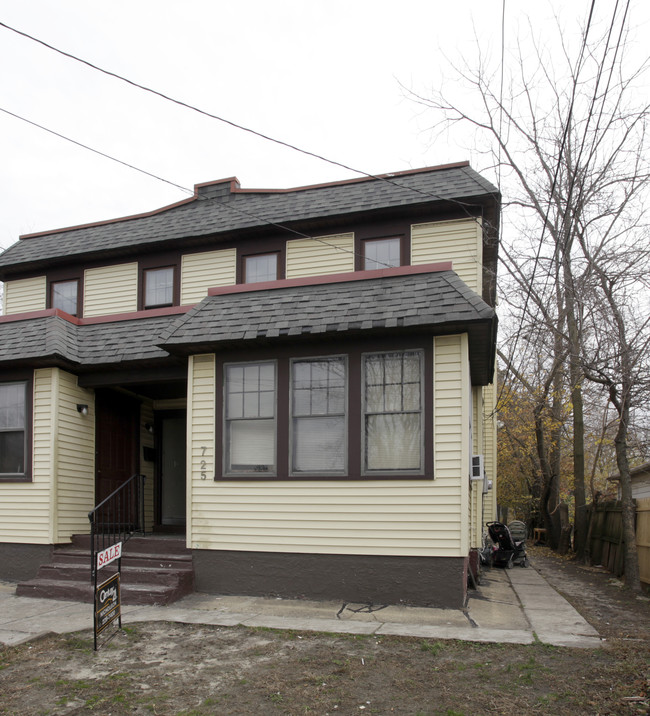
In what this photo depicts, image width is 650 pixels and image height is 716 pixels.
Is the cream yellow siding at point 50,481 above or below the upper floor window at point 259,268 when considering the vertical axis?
below

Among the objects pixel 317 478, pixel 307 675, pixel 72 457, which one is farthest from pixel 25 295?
pixel 307 675

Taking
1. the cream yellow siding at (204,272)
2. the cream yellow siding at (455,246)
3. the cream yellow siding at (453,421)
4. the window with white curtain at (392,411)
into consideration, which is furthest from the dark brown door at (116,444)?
the cream yellow siding at (455,246)

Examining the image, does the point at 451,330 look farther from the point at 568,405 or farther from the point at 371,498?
the point at 568,405

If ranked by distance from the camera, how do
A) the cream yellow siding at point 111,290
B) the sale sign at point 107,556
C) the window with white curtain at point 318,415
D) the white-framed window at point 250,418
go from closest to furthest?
the sale sign at point 107,556
the window with white curtain at point 318,415
the white-framed window at point 250,418
the cream yellow siding at point 111,290

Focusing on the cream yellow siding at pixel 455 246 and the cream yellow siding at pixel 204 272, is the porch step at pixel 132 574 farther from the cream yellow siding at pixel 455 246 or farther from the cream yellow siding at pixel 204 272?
the cream yellow siding at pixel 455 246

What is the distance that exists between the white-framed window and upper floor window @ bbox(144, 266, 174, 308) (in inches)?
142

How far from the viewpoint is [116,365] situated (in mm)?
9812

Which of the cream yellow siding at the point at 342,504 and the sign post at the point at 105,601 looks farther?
the cream yellow siding at the point at 342,504

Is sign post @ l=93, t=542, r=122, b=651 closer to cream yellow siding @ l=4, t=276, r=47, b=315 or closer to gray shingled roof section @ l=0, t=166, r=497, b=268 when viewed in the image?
gray shingled roof section @ l=0, t=166, r=497, b=268

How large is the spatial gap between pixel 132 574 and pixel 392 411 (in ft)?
13.2

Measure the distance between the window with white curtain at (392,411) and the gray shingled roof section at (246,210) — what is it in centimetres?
333

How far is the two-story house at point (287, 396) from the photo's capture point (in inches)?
309

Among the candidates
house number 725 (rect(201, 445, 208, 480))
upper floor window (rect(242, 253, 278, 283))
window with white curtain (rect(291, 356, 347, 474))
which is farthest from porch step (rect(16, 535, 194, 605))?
upper floor window (rect(242, 253, 278, 283))

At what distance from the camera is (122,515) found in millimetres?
10727
